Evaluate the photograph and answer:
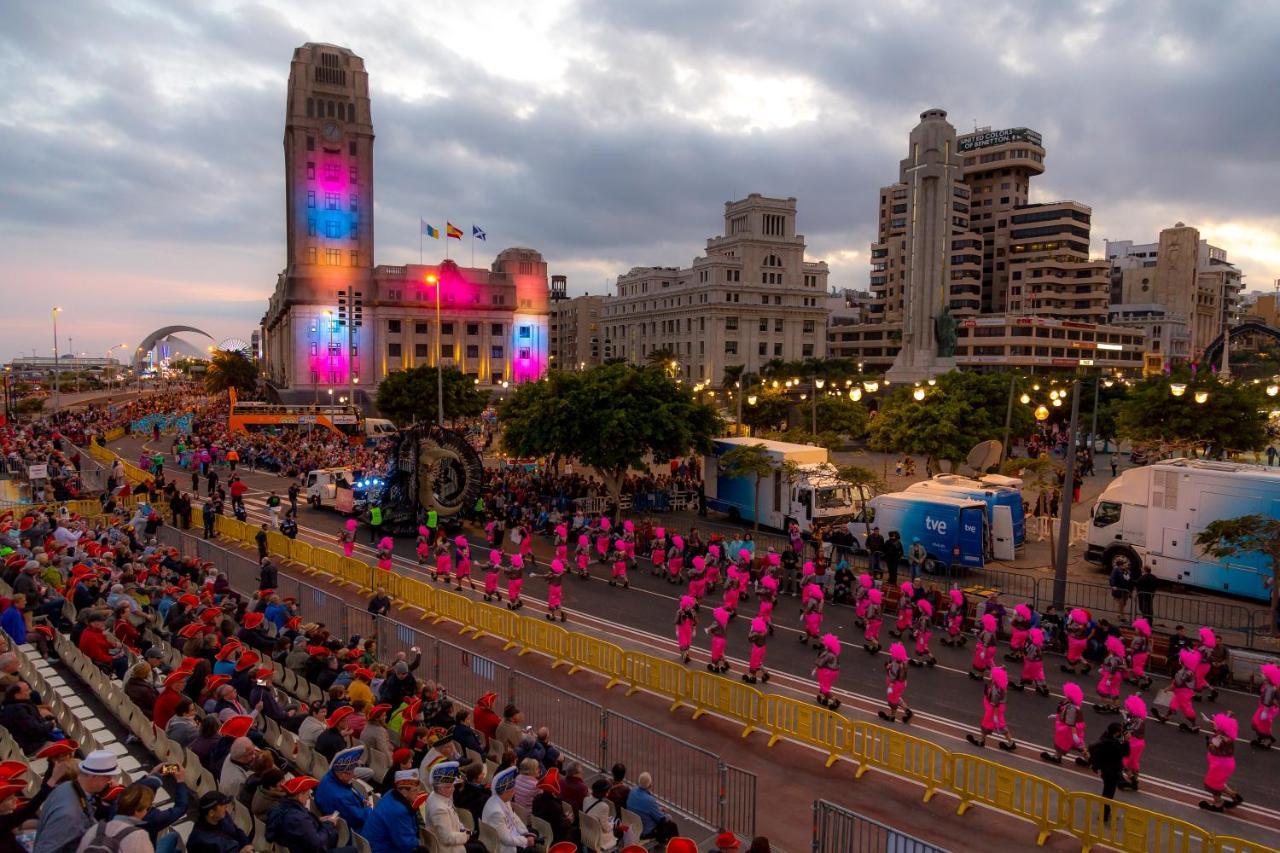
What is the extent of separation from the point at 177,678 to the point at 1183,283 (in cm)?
18269

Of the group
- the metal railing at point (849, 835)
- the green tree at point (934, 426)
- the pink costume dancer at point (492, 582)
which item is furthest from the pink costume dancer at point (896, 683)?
the green tree at point (934, 426)

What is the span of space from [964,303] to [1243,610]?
104779mm

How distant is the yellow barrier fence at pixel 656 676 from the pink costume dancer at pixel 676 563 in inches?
338

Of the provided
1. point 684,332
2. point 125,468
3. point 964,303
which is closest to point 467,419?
point 125,468

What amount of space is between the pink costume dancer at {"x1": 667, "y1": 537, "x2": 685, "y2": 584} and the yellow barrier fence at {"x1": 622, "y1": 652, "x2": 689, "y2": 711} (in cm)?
860

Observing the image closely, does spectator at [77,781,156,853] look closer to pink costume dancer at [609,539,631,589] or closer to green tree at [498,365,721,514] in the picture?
pink costume dancer at [609,539,631,589]

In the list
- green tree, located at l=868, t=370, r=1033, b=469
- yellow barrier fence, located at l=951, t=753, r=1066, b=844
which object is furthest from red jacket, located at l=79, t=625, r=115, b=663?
green tree, located at l=868, t=370, r=1033, b=469

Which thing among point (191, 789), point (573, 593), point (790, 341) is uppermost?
point (790, 341)

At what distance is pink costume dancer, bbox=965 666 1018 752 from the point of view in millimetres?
12742

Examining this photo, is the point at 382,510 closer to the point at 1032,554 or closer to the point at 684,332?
the point at 1032,554

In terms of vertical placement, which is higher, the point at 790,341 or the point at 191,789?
the point at 790,341

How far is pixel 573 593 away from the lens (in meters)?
22.7

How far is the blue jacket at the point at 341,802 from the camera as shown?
7371 mm

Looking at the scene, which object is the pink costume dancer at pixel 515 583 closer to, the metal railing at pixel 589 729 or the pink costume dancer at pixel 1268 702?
A: the metal railing at pixel 589 729
